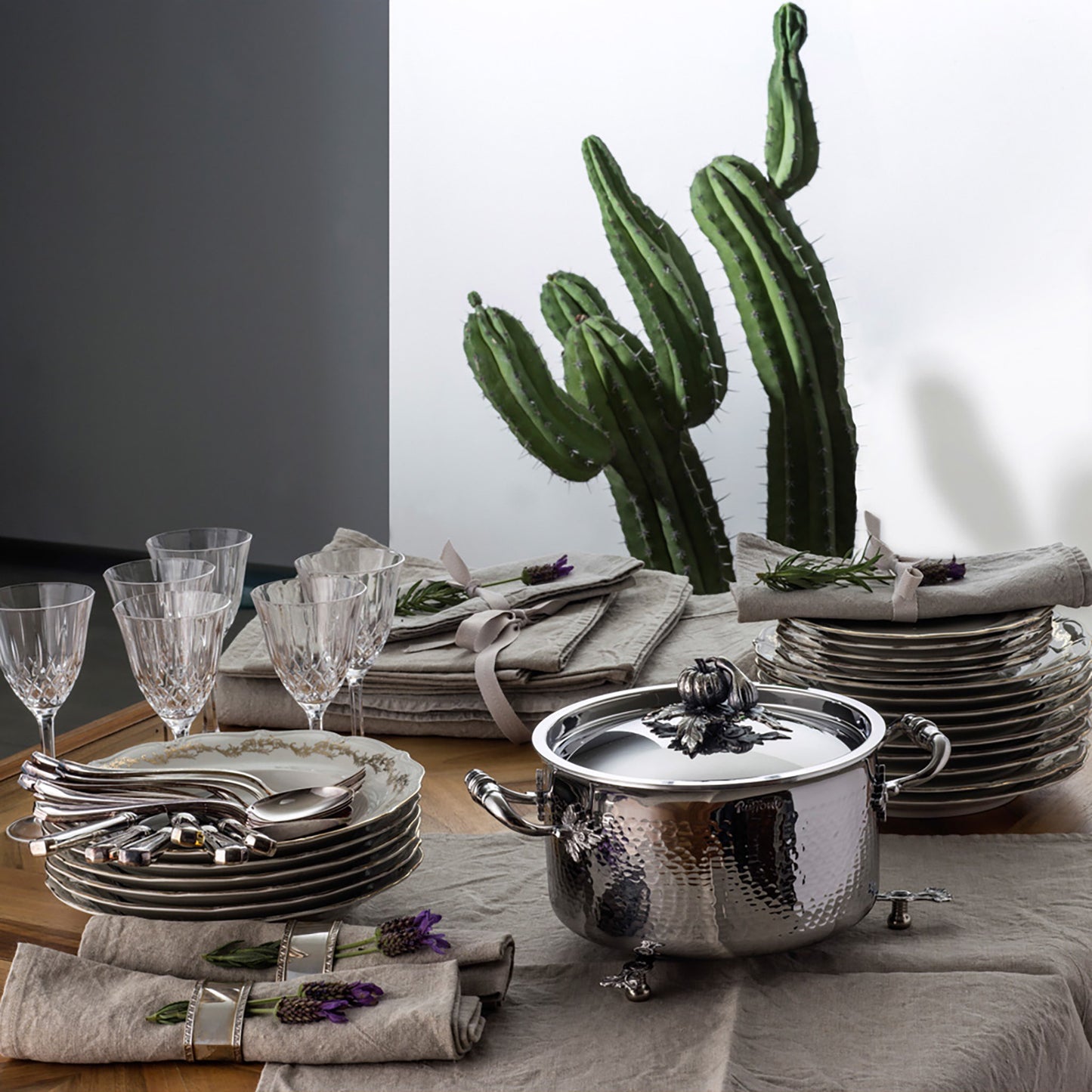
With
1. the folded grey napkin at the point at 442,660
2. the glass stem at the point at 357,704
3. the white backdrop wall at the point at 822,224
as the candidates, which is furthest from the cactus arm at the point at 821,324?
the glass stem at the point at 357,704

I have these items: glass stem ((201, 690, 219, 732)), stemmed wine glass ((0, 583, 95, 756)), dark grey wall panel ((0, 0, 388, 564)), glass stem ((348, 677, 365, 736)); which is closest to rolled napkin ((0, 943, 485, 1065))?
stemmed wine glass ((0, 583, 95, 756))

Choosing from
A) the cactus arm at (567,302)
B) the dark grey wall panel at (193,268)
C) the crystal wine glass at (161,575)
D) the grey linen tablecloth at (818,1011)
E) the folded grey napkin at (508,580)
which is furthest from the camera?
the dark grey wall panel at (193,268)

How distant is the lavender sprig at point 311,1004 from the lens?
2.06 feet

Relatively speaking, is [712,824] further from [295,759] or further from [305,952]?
[295,759]

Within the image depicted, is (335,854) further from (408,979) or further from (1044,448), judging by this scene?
(1044,448)

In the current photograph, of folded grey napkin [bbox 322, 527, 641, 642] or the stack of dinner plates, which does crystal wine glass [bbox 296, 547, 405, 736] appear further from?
the stack of dinner plates

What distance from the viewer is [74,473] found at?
17.6 feet

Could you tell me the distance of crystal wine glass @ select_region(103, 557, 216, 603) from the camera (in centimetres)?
93

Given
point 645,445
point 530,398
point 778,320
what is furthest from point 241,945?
point 778,320

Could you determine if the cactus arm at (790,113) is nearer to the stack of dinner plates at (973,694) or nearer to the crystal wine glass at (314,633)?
the stack of dinner plates at (973,694)

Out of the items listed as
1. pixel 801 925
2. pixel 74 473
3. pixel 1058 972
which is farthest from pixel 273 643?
pixel 74 473

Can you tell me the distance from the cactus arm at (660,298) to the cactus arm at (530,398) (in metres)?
0.22

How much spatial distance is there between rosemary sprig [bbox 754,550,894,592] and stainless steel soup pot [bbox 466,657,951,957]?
276 mm

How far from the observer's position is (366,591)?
92cm
